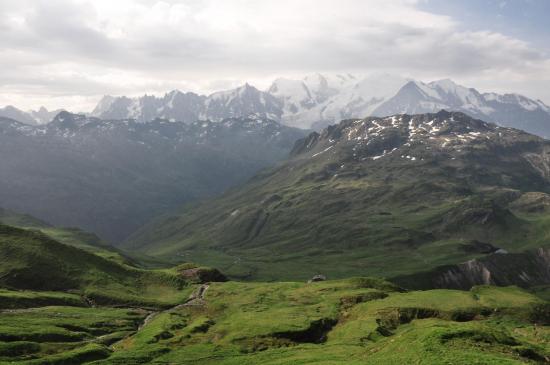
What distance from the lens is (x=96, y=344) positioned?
97938 millimetres

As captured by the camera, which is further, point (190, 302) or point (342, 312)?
point (190, 302)

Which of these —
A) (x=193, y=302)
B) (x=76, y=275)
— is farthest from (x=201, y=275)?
(x=76, y=275)

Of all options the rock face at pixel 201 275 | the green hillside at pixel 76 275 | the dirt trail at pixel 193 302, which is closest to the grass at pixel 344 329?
the dirt trail at pixel 193 302

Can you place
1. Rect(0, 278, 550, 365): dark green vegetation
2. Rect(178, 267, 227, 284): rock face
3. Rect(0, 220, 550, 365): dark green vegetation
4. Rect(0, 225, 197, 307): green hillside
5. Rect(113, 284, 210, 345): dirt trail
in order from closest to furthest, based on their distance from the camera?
Rect(0, 278, 550, 365): dark green vegetation < Rect(0, 220, 550, 365): dark green vegetation < Rect(113, 284, 210, 345): dirt trail < Rect(0, 225, 197, 307): green hillside < Rect(178, 267, 227, 284): rock face

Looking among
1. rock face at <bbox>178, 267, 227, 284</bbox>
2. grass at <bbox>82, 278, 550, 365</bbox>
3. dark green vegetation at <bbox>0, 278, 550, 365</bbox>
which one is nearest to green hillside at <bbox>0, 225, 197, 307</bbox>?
rock face at <bbox>178, 267, 227, 284</bbox>

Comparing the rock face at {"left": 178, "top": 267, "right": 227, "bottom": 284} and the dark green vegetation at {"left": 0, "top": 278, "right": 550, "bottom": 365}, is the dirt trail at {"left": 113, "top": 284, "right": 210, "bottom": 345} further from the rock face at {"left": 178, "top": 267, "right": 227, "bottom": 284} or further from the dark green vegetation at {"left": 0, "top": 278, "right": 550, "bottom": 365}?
the rock face at {"left": 178, "top": 267, "right": 227, "bottom": 284}

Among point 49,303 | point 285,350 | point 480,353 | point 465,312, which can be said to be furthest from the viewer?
point 49,303

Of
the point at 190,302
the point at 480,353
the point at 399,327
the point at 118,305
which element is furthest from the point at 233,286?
the point at 480,353

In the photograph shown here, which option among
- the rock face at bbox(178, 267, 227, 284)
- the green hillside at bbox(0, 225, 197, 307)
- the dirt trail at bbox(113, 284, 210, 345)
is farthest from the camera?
the rock face at bbox(178, 267, 227, 284)

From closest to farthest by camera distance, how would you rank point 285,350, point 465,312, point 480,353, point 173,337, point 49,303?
point 480,353 < point 285,350 < point 173,337 < point 465,312 < point 49,303

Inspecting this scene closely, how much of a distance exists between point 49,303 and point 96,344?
43.1 meters

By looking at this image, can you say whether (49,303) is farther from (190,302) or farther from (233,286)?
(233,286)

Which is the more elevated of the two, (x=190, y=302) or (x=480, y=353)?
(x=480, y=353)

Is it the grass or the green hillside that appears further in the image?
the green hillside
